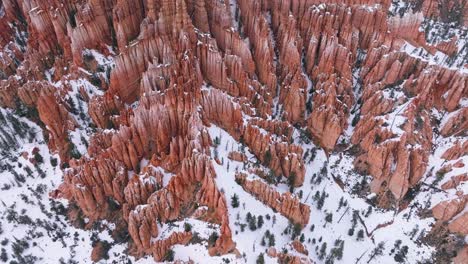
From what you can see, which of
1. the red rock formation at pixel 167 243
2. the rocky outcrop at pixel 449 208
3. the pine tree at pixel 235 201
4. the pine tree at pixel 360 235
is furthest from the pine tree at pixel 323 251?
the red rock formation at pixel 167 243

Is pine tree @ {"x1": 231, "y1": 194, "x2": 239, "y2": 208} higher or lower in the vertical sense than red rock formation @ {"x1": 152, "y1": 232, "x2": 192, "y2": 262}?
higher

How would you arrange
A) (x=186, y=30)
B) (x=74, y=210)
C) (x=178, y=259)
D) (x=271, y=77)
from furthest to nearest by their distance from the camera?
(x=271, y=77) → (x=186, y=30) → (x=74, y=210) → (x=178, y=259)

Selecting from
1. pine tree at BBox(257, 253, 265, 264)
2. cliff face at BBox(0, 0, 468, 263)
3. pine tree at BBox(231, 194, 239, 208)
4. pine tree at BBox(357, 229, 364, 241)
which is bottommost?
pine tree at BBox(357, 229, 364, 241)

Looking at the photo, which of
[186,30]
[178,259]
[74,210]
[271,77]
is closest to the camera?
[178,259]

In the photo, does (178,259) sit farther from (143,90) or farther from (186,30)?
(186,30)

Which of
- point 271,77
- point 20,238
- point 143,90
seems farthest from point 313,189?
point 20,238

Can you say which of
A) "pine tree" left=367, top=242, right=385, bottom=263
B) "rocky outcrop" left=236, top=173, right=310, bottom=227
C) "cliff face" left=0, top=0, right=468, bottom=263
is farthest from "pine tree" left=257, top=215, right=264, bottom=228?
"pine tree" left=367, top=242, right=385, bottom=263

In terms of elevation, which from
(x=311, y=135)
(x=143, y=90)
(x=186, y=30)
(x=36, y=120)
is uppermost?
(x=186, y=30)

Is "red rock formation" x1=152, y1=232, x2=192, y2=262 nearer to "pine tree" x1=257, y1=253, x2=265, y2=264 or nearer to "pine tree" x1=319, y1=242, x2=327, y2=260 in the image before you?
"pine tree" x1=257, y1=253, x2=265, y2=264

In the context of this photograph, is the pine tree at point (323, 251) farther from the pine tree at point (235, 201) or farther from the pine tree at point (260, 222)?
the pine tree at point (235, 201)

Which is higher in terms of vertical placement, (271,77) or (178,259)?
(271,77)
